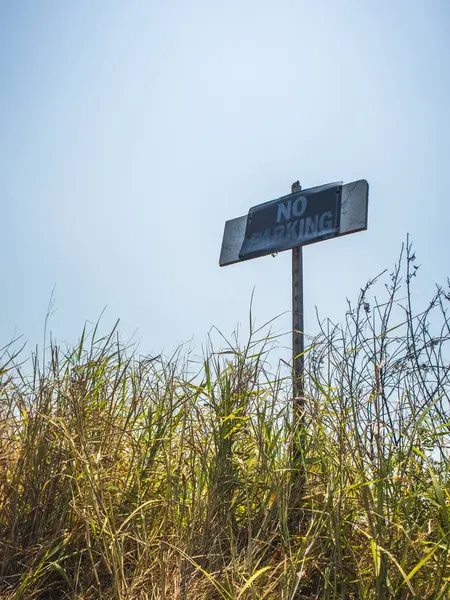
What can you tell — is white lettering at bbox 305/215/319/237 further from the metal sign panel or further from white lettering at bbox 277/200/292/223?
white lettering at bbox 277/200/292/223

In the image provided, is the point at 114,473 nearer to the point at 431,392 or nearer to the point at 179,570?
the point at 179,570

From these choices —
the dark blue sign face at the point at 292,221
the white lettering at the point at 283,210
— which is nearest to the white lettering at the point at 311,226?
the dark blue sign face at the point at 292,221

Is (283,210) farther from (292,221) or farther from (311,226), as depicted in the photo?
(311,226)

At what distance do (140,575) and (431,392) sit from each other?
152 cm

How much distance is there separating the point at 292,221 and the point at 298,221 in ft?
0.14

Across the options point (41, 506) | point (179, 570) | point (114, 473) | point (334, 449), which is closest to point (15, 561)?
point (41, 506)

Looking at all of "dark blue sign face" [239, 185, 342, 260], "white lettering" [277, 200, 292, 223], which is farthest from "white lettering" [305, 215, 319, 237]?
"white lettering" [277, 200, 292, 223]

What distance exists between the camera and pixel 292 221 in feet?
10.1

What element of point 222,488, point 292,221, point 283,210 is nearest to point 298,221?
point 292,221

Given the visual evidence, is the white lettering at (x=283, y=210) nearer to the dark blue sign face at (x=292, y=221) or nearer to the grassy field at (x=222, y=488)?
the dark blue sign face at (x=292, y=221)

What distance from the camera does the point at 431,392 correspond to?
244 cm

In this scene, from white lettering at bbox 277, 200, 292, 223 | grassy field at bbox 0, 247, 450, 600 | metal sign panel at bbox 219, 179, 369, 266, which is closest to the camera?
grassy field at bbox 0, 247, 450, 600

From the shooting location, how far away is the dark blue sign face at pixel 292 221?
9.70 ft

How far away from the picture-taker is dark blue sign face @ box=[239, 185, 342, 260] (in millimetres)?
2957
